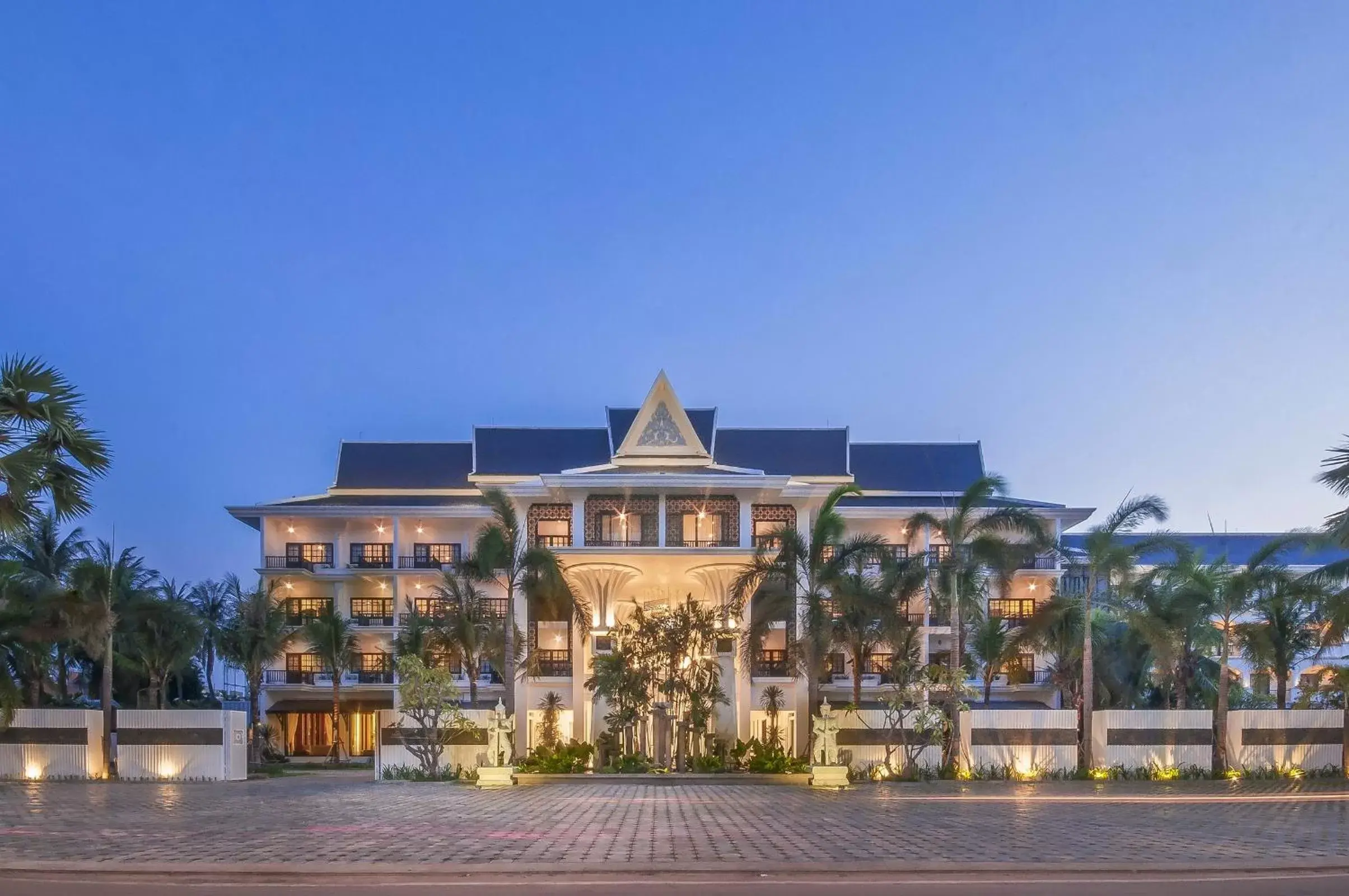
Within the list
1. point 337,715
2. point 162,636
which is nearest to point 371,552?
point 337,715

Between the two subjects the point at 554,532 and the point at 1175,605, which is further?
the point at 554,532

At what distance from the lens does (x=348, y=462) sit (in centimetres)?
5131

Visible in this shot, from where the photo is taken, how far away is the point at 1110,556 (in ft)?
94.6

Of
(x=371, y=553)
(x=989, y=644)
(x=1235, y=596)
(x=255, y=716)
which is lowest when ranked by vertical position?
(x=255, y=716)

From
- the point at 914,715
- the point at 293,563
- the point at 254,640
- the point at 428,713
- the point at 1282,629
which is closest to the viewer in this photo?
the point at 428,713

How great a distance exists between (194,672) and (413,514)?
46.6 feet

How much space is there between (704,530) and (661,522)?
277cm

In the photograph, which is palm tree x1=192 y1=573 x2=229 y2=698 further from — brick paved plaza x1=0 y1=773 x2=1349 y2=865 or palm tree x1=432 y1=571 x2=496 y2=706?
brick paved plaza x1=0 y1=773 x2=1349 y2=865

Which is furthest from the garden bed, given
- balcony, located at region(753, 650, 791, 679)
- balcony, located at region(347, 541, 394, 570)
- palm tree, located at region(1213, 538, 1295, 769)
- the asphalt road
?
balcony, located at region(347, 541, 394, 570)

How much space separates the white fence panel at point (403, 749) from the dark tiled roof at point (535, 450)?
19929 mm

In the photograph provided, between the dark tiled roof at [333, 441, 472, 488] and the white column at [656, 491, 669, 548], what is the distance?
15374 millimetres

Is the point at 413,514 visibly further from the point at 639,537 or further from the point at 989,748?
the point at 989,748

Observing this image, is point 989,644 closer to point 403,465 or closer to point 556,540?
point 556,540

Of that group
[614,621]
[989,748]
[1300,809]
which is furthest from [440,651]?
[1300,809]
